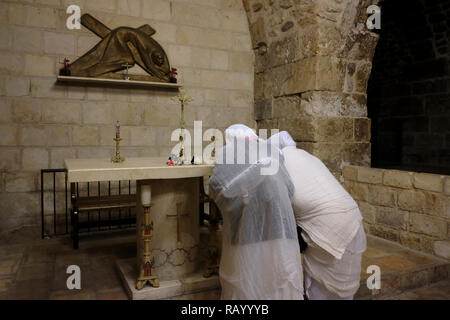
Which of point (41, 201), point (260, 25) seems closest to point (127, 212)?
point (41, 201)

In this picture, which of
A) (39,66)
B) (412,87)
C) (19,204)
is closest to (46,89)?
(39,66)

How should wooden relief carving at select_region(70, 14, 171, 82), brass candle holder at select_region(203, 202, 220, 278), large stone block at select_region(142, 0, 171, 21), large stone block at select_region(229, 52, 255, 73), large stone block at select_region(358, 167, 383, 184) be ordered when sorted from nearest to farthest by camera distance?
brass candle holder at select_region(203, 202, 220, 278)
large stone block at select_region(358, 167, 383, 184)
wooden relief carving at select_region(70, 14, 171, 82)
large stone block at select_region(142, 0, 171, 21)
large stone block at select_region(229, 52, 255, 73)

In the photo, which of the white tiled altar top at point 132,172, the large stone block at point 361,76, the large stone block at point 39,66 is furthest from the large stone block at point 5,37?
the large stone block at point 361,76

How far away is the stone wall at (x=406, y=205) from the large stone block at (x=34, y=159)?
3308 mm

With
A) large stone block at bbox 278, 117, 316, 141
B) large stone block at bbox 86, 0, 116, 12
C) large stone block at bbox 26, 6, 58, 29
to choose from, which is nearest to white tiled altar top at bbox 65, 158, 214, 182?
large stone block at bbox 278, 117, 316, 141

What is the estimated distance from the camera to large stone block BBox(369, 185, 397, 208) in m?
3.74

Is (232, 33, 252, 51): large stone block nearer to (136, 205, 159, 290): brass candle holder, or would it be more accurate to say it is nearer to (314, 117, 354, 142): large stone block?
(314, 117, 354, 142): large stone block

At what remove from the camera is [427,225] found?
3.43 metres

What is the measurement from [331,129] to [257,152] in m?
2.21

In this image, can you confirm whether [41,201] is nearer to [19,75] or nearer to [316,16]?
[19,75]

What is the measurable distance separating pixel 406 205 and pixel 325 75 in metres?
1.57

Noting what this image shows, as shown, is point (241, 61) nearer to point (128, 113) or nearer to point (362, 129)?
point (128, 113)

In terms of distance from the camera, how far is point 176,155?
9.36ft

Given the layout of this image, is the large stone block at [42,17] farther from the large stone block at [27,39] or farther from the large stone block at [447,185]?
the large stone block at [447,185]
